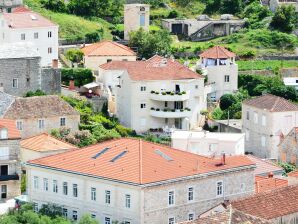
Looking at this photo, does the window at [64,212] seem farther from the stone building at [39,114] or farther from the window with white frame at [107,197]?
the stone building at [39,114]

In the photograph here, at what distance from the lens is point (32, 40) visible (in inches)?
4203

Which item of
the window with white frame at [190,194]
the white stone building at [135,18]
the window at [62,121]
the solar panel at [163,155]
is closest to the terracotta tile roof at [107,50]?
the white stone building at [135,18]

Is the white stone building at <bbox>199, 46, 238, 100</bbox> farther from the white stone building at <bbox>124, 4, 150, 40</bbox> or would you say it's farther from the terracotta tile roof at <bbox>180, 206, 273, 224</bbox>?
the terracotta tile roof at <bbox>180, 206, 273, 224</bbox>

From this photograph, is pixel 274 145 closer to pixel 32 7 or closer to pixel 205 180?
pixel 205 180

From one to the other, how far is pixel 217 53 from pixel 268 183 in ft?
97.6

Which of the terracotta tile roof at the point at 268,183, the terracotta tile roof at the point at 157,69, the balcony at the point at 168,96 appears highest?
the terracotta tile roof at the point at 157,69

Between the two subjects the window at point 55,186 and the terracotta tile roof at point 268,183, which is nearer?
the window at point 55,186

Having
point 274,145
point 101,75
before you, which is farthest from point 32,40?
point 274,145

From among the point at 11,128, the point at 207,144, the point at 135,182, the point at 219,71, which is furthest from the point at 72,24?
the point at 135,182

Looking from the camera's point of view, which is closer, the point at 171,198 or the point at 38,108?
the point at 171,198

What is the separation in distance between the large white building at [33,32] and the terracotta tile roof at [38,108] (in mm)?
12140

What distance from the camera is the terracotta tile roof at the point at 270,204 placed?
72062 millimetres

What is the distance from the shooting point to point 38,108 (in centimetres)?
9288

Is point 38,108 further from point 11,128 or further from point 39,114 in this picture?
→ point 11,128
